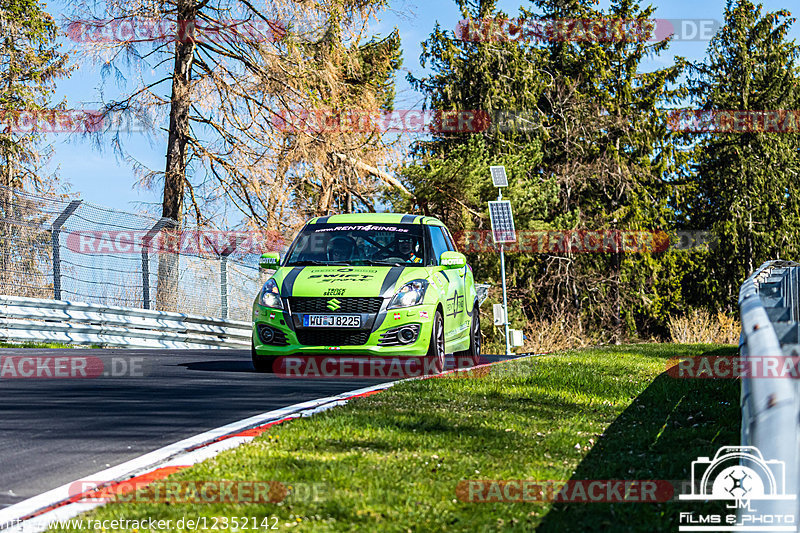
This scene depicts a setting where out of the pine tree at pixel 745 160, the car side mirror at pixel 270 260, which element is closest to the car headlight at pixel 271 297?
the car side mirror at pixel 270 260

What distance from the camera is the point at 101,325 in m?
17.4

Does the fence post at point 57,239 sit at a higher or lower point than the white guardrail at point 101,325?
higher

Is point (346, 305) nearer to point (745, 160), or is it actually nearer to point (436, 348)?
point (436, 348)

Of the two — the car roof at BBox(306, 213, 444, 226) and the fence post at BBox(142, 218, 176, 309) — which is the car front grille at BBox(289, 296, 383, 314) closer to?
the car roof at BBox(306, 213, 444, 226)

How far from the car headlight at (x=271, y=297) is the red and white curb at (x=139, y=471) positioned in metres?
3.36

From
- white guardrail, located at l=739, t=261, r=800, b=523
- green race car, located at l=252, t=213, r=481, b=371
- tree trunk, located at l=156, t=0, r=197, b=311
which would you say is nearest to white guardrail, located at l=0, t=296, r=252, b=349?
tree trunk, located at l=156, t=0, r=197, b=311

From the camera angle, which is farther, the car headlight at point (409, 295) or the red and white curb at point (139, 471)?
the car headlight at point (409, 295)

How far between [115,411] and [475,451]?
331 centimetres

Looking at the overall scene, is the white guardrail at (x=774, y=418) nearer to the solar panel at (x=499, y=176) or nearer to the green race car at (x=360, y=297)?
the green race car at (x=360, y=297)

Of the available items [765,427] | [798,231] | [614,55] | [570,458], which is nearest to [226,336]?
[570,458]

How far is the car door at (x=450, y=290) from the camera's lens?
1208cm

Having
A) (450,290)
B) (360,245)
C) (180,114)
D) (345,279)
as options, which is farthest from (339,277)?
(180,114)

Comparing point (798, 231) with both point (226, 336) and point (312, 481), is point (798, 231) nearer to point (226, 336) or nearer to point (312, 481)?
point (226, 336)

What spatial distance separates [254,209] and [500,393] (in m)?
16.7
